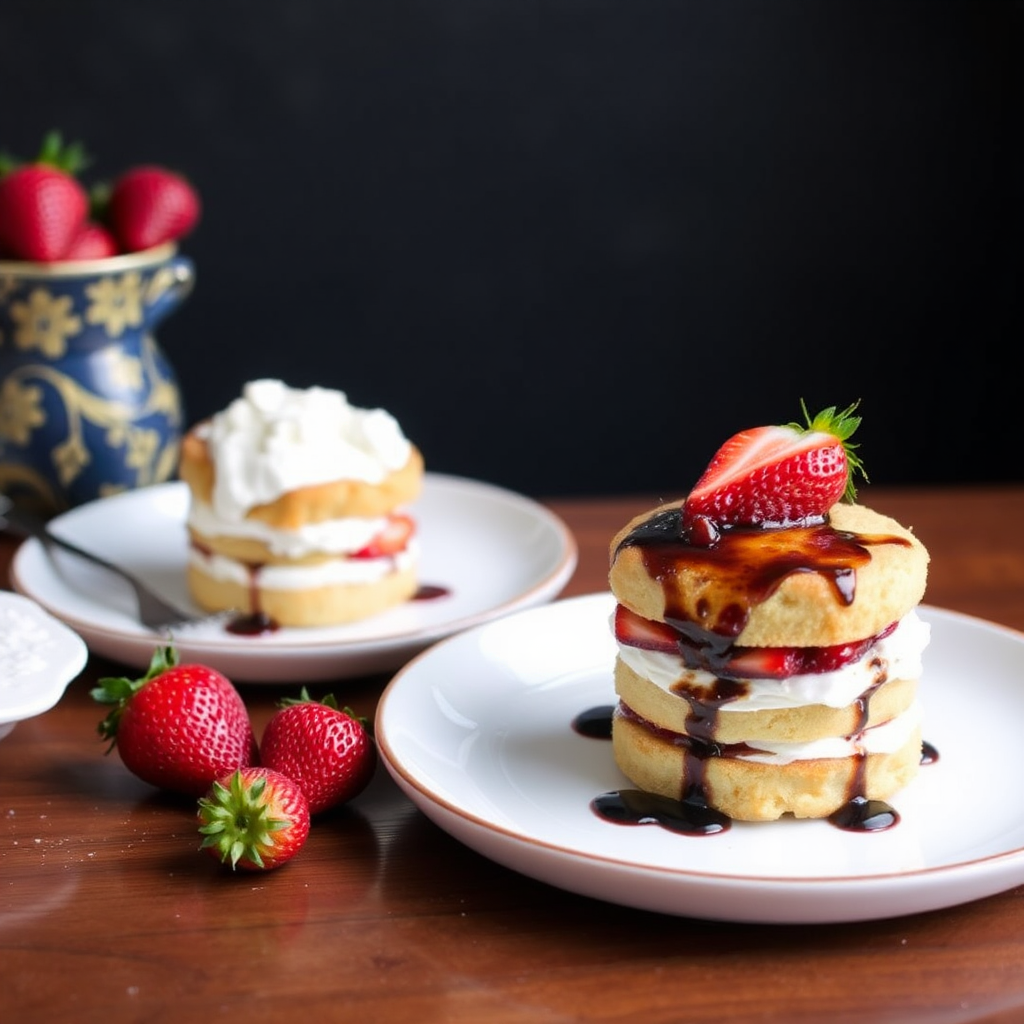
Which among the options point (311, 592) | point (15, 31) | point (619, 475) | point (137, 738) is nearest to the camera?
point (137, 738)

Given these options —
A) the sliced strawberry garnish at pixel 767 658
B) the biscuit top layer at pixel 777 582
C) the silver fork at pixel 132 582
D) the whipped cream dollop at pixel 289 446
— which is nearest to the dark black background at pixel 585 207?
the silver fork at pixel 132 582

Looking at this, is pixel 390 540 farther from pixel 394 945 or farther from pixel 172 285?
pixel 394 945

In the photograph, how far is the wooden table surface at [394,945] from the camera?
130 centimetres

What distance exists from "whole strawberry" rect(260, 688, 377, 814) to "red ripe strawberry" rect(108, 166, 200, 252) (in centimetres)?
141

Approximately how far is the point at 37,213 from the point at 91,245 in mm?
128

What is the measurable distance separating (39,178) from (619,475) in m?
2.45

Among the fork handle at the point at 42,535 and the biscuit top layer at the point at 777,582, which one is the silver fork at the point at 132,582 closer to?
the fork handle at the point at 42,535

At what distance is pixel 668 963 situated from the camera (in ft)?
4.46

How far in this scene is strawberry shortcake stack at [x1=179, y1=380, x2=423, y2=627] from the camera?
223 cm

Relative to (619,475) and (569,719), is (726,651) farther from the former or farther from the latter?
(619,475)

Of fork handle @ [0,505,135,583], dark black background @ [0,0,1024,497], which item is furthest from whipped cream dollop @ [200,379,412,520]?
dark black background @ [0,0,1024,497]

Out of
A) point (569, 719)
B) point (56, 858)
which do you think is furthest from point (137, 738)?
point (569, 719)

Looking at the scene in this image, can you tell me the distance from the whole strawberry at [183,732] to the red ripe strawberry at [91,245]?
4.12ft

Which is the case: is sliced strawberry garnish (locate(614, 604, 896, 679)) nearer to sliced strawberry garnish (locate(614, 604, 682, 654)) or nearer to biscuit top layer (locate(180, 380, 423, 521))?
sliced strawberry garnish (locate(614, 604, 682, 654))
